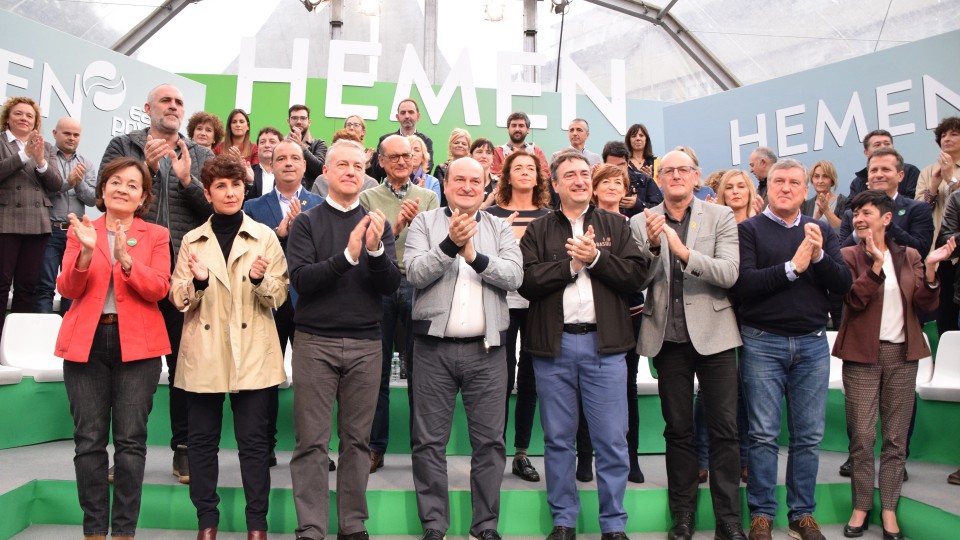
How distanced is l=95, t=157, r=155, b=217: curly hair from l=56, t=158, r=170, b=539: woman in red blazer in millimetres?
176

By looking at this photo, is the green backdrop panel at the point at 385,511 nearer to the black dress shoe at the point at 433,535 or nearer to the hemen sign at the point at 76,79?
the black dress shoe at the point at 433,535

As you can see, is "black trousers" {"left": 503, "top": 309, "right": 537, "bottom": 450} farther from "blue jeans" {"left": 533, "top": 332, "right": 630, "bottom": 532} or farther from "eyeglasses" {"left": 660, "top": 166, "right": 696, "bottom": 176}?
"eyeglasses" {"left": 660, "top": 166, "right": 696, "bottom": 176}

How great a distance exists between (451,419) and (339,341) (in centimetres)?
59

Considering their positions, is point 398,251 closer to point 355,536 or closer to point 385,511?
point 385,511

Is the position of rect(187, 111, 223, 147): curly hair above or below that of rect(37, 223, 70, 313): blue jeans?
above

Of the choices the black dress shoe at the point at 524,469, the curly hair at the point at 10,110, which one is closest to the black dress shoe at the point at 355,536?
the black dress shoe at the point at 524,469

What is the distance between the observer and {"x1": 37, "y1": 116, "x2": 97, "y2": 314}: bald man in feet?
16.3

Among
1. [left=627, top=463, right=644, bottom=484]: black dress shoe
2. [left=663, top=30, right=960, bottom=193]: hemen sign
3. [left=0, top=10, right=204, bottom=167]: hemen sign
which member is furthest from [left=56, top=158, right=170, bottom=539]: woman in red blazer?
[left=663, top=30, right=960, bottom=193]: hemen sign

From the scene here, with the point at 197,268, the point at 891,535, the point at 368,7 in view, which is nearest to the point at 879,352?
the point at 891,535

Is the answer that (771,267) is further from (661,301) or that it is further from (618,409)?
(618,409)

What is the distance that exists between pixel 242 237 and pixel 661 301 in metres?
1.87

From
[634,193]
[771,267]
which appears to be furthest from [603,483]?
[634,193]

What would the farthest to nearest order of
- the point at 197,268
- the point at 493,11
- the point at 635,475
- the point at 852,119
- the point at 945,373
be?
the point at 493,11 < the point at 852,119 < the point at 945,373 < the point at 635,475 < the point at 197,268

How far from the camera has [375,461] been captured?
3756 mm
